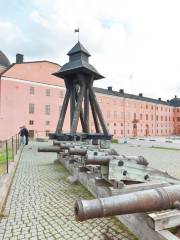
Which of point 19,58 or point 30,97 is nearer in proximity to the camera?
point 30,97

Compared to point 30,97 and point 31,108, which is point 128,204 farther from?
point 30,97

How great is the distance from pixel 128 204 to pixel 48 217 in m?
2.35

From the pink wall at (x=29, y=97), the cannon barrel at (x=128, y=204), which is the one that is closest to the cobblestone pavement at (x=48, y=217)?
the cannon barrel at (x=128, y=204)

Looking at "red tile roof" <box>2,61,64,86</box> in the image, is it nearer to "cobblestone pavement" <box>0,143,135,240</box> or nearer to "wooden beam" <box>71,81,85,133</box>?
"wooden beam" <box>71,81,85,133</box>

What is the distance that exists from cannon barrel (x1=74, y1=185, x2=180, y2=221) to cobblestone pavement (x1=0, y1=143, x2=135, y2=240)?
1159 mm

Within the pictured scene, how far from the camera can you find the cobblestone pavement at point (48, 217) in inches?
138

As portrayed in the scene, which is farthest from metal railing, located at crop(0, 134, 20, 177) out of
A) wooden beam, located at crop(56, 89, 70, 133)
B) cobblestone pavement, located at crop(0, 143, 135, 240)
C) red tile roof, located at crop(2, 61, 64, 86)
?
red tile roof, located at crop(2, 61, 64, 86)

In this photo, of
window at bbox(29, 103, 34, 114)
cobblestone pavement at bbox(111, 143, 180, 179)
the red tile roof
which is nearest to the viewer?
cobblestone pavement at bbox(111, 143, 180, 179)

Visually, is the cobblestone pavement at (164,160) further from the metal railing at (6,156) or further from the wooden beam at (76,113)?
the metal railing at (6,156)

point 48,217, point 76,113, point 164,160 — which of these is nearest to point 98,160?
point 48,217

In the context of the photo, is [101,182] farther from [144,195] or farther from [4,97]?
[4,97]

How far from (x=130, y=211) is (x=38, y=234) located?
1.88m

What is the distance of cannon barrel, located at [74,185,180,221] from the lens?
2.18 m

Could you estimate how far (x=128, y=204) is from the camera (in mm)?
2377
